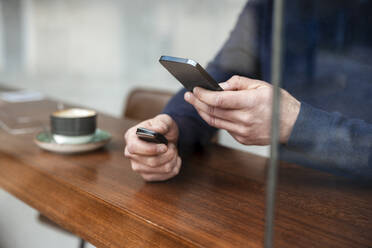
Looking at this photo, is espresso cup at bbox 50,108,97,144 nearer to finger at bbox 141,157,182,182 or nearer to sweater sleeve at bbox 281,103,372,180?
finger at bbox 141,157,182,182

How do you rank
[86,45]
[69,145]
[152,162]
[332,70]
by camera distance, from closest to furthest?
[332,70] < [152,162] < [69,145] < [86,45]

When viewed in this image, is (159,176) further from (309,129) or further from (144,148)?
(309,129)

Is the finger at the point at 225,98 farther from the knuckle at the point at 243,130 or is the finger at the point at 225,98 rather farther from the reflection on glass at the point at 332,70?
the reflection on glass at the point at 332,70

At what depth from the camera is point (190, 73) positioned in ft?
1.55

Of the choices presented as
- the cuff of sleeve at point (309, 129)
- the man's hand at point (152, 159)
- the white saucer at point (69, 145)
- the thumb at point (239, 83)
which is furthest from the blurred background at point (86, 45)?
the cuff of sleeve at point (309, 129)

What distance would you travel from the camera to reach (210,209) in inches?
19.4

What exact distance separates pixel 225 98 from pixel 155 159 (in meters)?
0.15

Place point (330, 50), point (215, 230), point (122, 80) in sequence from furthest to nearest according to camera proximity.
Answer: point (122, 80), point (215, 230), point (330, 50)

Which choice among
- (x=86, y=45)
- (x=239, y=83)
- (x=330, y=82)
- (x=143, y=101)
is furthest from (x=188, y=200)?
(x=86, y=45)

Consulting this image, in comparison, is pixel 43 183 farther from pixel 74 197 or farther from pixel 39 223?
pixel 39 223

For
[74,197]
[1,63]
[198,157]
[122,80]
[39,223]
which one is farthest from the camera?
[1,63]

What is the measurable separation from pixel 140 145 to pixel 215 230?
19cm

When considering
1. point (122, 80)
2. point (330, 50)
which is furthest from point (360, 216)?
point (122, 80)

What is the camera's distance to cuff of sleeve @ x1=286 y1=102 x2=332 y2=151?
1.08ft
